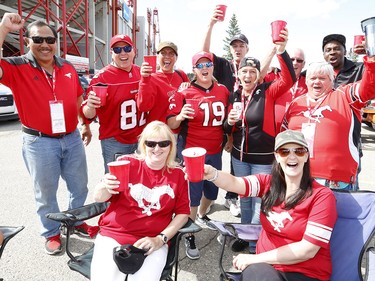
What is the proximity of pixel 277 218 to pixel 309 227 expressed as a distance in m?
0.23

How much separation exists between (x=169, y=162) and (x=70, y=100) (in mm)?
1389

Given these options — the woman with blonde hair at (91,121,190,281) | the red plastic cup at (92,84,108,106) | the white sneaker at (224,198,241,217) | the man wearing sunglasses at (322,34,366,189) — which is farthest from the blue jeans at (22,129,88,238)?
the man wearing sunglasses at (322,34,366,189)

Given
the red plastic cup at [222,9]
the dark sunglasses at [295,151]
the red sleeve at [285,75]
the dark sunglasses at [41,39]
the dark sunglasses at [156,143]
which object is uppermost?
the red plastic cup at [222,9]

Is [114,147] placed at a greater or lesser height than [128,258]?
greater

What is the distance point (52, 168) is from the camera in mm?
2988

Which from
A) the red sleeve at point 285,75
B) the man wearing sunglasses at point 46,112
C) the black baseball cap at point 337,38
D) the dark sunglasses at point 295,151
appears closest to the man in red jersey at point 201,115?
the red sleeve at point 285,75

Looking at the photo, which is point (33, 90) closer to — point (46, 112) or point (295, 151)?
point (46, 112)

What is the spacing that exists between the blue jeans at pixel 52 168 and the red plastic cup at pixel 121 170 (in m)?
1.28

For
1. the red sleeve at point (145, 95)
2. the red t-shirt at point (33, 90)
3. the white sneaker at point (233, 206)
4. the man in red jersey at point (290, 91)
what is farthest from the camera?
the white sneaker at point (233, 206)

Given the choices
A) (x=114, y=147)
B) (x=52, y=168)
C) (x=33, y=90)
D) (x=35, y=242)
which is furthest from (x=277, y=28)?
(x=35, y=242)

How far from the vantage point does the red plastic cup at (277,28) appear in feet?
7.85

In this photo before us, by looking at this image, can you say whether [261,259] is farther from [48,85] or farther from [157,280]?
[48,85]

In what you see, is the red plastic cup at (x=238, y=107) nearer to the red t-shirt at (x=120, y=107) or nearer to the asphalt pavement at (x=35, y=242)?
the red t-shirt at (x=120, y=107)

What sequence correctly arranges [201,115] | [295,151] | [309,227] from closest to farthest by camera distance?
[309,227] → [295,151] → [201,115]
